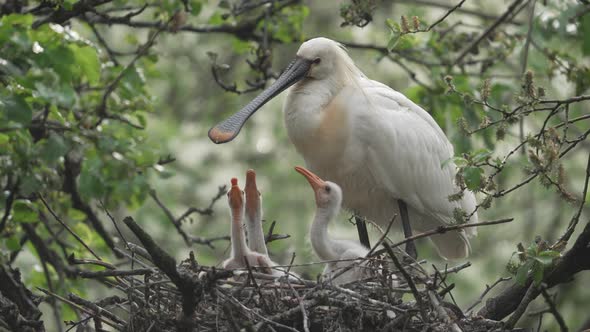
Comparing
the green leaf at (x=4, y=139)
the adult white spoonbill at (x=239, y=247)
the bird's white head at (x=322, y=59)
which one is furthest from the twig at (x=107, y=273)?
the bird's white head at (x=322, y=59)

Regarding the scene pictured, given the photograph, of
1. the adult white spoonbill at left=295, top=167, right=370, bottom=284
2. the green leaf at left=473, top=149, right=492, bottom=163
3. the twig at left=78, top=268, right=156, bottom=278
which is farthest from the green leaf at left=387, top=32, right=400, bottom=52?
the twig at left=78, top=268, right=156, bottom=278

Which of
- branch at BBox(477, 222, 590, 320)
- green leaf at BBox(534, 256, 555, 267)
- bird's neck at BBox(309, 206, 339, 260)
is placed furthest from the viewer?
bird's neck at BBox(309, 206, 339, 260)

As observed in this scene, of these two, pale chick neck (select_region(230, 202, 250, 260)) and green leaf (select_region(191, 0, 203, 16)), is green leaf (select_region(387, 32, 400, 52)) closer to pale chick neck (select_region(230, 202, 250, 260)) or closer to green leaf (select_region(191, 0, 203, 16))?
pale chick neck (select_region(230, 202, 250, 260))

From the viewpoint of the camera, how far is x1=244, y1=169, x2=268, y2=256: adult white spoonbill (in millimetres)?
6922

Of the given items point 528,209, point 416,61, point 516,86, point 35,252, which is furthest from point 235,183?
point 528,209

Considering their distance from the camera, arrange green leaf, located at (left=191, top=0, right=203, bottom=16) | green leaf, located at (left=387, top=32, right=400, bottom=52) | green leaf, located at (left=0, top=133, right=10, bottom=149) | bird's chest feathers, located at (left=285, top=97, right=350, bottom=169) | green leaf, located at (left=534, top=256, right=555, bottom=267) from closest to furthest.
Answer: green leaf, located at (left=534, top=256, right=555, bottom=267), green leaf, located at (left=387, top=32, right=400, bottom=52), green leaf, located at (left=0, top=133, right=10, bottom=149), bird's chest feathers, located at (left=285, top=97, right=350, bottom=169), green leaf, located at (left=191, top=0, right=203, bottom=16)

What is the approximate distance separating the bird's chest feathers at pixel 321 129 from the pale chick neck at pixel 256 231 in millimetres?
912

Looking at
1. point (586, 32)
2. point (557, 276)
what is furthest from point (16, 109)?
point (586, 32)

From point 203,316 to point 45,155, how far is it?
125 cm

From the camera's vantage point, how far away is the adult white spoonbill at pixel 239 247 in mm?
6457

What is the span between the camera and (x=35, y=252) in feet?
27.1

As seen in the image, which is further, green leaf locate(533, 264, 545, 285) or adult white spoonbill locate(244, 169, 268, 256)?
adult white spoonbill locate(244, 169, 268, 256)

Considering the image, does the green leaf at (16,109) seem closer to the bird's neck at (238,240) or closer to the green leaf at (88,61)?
the green leaf at (88,61)

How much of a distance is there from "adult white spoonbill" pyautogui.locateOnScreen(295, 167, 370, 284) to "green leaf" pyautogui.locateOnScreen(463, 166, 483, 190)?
1187 mm
